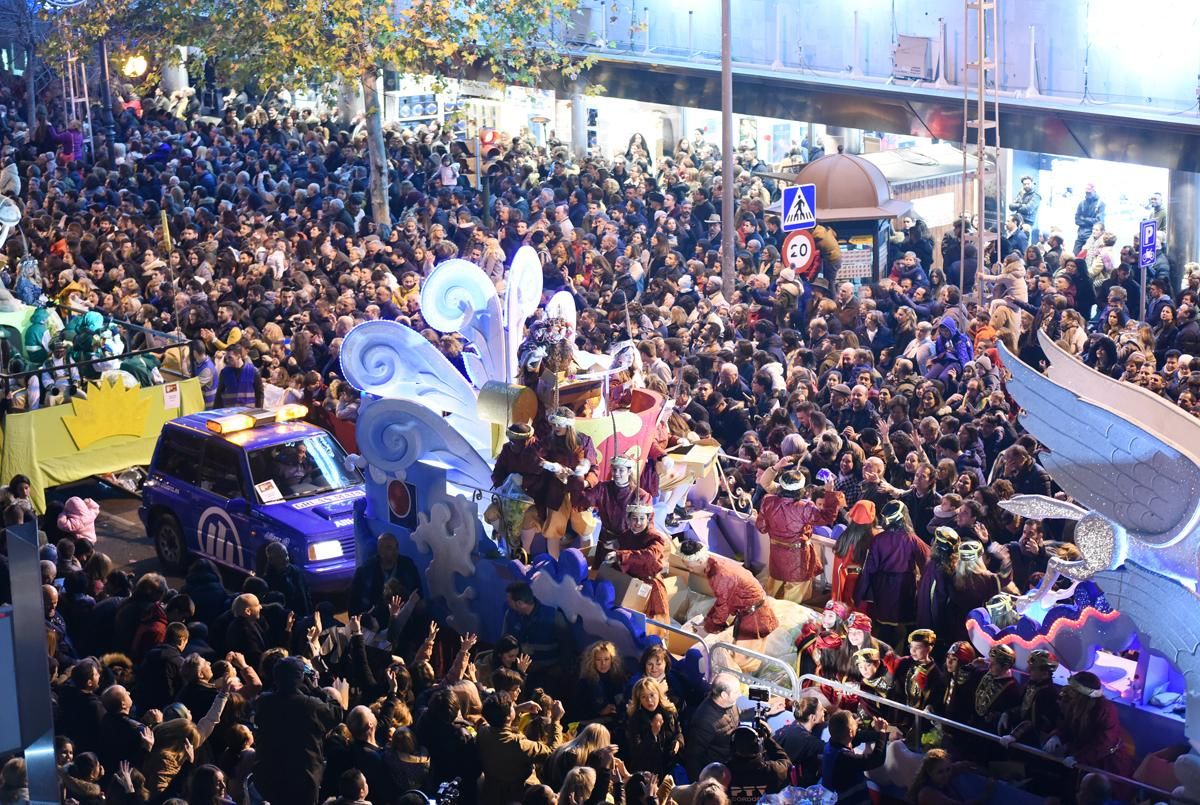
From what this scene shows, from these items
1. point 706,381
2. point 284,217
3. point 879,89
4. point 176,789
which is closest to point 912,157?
point 879,89

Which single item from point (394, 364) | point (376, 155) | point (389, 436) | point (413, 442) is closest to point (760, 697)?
point (413, 442)

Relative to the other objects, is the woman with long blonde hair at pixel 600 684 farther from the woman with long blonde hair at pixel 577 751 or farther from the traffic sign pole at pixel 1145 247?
the traffic sign pole at pixel 1145 247

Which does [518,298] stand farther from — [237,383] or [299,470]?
[237,383]

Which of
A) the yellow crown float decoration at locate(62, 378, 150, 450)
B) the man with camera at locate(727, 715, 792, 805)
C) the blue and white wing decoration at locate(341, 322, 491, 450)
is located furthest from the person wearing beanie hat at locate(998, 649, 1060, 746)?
the yellow crown float decoration at locate(62, 378, 150, 450)

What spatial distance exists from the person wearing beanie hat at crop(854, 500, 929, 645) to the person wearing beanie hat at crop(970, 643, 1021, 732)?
73.8 inches

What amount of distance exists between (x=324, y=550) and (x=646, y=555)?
10.8 feet

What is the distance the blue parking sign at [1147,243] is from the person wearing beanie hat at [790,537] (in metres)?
7.48

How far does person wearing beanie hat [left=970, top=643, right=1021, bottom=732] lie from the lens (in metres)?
9.76

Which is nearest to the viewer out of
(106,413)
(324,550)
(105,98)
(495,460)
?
(495,460)

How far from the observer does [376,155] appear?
1075 inches

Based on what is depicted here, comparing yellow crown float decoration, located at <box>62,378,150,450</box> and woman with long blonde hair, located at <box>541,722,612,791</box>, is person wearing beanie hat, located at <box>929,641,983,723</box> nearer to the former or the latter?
woman with long blonde hair, located at <box>541,722,612,791</box>

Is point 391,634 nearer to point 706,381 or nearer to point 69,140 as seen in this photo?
point 706,381

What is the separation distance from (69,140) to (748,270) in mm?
14759

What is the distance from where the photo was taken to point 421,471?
521 inches
